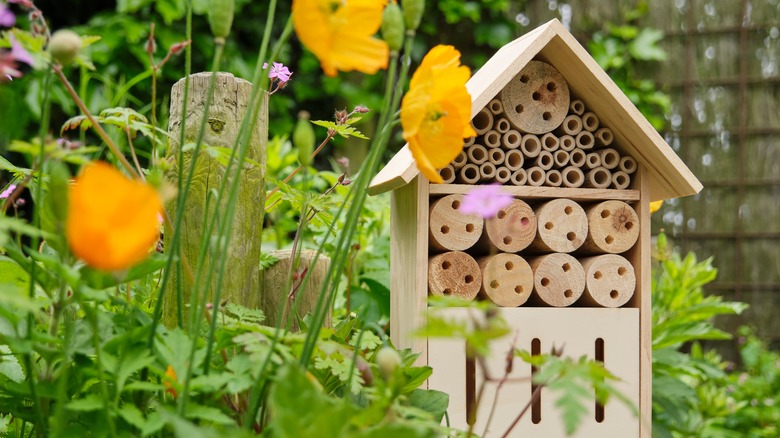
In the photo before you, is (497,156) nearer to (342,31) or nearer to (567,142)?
(567,142)

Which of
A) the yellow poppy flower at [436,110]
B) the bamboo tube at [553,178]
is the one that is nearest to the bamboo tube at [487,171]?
the bamboo tube at [553,178]

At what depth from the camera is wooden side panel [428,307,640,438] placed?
1246mm

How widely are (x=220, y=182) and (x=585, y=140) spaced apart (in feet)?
2.18

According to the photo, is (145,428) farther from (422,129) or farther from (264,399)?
(422,129)

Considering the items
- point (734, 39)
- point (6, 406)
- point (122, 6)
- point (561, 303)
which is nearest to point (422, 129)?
point (6, 406)

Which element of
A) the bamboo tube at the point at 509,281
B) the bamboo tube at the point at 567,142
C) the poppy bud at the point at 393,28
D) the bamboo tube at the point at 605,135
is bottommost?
the bamboo tube at the point at 509,281

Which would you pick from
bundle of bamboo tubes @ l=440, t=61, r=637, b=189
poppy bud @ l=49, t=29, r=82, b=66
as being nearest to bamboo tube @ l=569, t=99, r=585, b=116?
bundle of bamboo tubes @ l=440, t=61, r=637, b=189

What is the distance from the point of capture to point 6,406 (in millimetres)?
738

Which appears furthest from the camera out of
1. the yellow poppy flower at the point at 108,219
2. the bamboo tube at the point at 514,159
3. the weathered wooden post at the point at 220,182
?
the bamboo tube at the point at 514,159

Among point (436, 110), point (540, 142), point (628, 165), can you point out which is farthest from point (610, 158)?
point (436, 110)

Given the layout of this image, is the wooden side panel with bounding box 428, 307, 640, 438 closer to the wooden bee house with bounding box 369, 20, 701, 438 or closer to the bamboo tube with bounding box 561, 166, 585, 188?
the wooden bee house with bounding box 369, 20, 701, 438

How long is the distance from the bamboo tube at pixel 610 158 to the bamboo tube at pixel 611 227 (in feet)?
0.23

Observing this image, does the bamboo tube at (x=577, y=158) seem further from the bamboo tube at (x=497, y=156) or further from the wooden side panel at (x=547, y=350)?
the wooden side panel at (x=547, y=350)

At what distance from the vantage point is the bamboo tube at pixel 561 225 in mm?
1325
